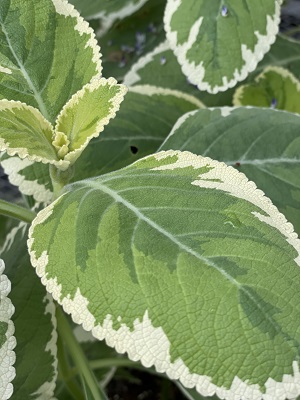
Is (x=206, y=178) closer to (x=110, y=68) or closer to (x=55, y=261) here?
(x=55, y=261)

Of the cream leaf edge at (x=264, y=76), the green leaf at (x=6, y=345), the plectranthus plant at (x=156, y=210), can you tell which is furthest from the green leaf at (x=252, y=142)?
the green leaf at (x=6, y=345)

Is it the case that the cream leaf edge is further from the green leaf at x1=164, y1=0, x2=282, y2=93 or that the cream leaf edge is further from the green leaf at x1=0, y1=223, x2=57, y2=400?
the green leaf at x1=0, y1=223, x2=57, y2=400

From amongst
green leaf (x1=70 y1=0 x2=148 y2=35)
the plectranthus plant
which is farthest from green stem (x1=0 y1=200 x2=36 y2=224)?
green leaf (x1=70 y1=0 x2=148 y2=35)

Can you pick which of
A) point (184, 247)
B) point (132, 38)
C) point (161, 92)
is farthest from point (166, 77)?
point (184, 247)

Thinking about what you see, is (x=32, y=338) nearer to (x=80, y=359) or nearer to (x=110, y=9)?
(x=80, y=359)

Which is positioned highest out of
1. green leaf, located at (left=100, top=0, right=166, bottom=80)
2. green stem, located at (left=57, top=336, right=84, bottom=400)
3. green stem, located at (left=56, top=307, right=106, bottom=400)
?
green leaf, located at (left=100, top=0, right=166, bottom=80)

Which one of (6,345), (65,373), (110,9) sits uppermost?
(110,9)

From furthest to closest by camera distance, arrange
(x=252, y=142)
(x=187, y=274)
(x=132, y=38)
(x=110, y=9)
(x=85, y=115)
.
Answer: (x=132, y=38)
(x=110, y=9)
(x=252, y=142)
(x=85, y=115)
(x=187, y=274)
